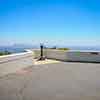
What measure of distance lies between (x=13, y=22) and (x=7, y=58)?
30.9ft

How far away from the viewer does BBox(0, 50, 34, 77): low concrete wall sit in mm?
7574

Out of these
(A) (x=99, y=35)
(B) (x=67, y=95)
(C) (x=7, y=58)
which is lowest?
(B) (x=67, y=95)

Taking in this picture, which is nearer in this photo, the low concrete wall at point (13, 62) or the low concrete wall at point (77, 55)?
the low concrete wall at point (13, 62)

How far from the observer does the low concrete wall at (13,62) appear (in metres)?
7.57

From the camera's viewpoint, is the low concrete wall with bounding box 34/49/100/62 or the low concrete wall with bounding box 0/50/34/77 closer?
the low concrete wall with bounding box 0/50/34/77

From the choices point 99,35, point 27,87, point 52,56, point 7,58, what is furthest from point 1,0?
point 99,35

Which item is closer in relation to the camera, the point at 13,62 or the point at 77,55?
the point at 13,62

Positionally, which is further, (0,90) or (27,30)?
(27,30)

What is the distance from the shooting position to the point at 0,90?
5262 mm

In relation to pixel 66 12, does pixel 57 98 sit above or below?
below

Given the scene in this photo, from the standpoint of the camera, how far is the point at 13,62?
8523 millimetres

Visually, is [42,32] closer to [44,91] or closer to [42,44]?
[42,44]

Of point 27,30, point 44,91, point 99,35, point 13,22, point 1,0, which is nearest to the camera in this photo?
point 44,91

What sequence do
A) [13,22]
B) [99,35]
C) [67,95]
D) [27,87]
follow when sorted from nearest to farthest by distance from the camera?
[67,95]
[27,87]
[13,22]
[99,35]
